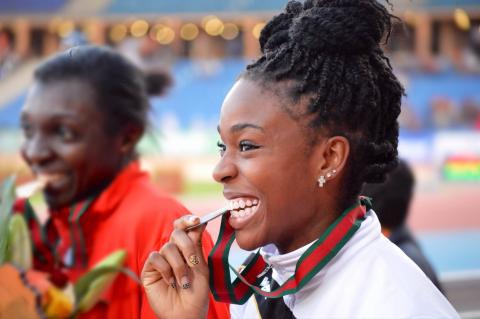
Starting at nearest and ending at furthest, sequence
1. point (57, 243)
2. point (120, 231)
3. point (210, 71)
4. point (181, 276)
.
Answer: point (181, 276) → point (120, 231) → point (57, 243) → point (210, 71)

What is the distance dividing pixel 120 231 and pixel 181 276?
0.54m

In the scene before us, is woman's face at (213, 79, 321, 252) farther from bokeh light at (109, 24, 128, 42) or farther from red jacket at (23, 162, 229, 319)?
bokeh light at (109, 24, 128, 42)

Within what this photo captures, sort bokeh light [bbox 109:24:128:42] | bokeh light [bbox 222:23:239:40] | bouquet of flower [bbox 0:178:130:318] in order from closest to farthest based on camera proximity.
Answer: bouquet of flower [bbox 0:178:130:318], bokeh light [bbox 109:24:128:42], bokeh light [bbox 222:23:239:40]

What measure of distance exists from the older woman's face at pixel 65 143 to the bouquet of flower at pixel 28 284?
506 mm

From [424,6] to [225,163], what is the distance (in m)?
16.6

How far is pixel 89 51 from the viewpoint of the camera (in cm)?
226

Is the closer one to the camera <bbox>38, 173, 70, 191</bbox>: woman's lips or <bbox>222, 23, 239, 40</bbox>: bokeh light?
<bbox>38, 173, 70, 191</bbox>: woman's lips

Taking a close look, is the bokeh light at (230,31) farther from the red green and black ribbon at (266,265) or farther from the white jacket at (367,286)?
the white jacket at (367,286)

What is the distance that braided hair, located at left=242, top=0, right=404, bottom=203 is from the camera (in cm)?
142

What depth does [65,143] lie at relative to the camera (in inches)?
82.0

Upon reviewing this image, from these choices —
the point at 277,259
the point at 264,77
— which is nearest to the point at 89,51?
the point at 264,77

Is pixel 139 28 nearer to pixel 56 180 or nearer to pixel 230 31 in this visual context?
pixel 230 31

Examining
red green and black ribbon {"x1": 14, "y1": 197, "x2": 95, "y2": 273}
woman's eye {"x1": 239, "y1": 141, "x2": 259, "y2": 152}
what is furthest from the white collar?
red green and black ribbon {"x1": 14, "y1": 197, "x2": 95, "y2": 273}

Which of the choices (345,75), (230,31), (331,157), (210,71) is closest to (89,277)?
(331,157)
